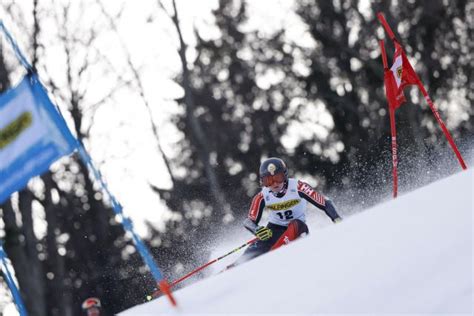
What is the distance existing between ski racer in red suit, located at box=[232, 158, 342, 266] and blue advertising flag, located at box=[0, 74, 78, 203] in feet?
10.6

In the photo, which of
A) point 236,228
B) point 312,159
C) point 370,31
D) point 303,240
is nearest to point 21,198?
point 236,228

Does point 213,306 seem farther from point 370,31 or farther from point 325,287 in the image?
point 370,31

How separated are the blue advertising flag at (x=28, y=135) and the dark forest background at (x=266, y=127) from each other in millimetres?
15154

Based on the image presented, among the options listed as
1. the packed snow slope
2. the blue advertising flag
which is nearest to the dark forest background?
the blue advertising flag

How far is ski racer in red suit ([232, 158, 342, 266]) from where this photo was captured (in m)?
9.29

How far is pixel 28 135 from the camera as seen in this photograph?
21.5 feet

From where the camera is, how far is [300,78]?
969 inches

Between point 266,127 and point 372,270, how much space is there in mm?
21143

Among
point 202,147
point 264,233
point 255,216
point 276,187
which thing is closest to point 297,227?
point 264,233

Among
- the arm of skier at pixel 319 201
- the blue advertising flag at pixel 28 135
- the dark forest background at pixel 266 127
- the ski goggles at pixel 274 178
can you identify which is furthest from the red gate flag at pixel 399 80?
the dark forest background at pixel 266 127

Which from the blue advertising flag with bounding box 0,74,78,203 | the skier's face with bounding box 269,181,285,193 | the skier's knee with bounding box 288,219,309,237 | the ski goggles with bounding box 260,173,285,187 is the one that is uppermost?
the blue advertising flag with bounding box 0,74,78,203

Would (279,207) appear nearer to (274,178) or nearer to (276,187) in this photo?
(276,187)

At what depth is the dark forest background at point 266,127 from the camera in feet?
75.3

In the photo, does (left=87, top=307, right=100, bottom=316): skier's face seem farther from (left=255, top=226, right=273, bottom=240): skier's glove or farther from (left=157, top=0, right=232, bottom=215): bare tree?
(left=157, top=0, right=232, bottom=215): bare tree
